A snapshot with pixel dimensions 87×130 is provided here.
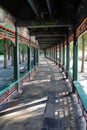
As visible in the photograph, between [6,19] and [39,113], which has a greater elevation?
[6,19]

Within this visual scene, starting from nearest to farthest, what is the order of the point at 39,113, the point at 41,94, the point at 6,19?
the point at 39,113 → the point at 6,19 → the point at 41,94

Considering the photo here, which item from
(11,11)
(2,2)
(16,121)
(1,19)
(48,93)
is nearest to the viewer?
(16,121)

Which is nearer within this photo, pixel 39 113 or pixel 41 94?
pixel 39 113

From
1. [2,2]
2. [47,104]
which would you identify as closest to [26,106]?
[47,104]

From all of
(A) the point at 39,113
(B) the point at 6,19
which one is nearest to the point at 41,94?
(A) the point at 39,113

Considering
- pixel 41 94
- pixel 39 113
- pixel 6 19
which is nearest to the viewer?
pixel 39 113

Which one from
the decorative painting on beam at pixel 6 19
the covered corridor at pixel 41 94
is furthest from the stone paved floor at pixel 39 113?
the decorative painting on beam at pixel 6 19

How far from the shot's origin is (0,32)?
819cm

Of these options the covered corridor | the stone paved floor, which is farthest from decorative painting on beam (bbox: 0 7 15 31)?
the stone paved floor

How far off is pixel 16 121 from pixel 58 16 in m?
6.23

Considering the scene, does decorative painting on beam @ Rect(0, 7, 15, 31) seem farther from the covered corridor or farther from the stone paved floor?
the stone paved floor

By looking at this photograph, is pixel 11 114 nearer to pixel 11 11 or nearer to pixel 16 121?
pixel 16 121

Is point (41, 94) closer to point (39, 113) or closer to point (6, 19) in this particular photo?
point (39, 113)

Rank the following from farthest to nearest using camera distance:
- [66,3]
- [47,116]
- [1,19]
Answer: [66,3] → [1,19] → [47,116]
